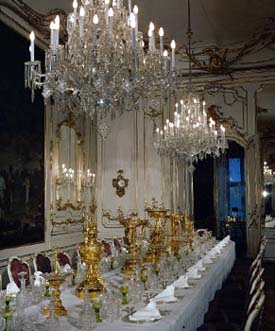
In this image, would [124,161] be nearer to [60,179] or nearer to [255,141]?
[60,179]

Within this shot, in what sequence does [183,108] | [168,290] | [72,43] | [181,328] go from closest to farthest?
[181,328], [168,290], [72,43], [183,108]

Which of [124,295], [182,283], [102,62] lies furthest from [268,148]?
[124,295]

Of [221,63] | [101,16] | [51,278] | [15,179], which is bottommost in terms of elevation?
[51,278]

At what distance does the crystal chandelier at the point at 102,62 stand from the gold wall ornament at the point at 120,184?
16.0 ft

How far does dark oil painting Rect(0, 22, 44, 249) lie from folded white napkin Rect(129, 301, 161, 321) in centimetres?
378

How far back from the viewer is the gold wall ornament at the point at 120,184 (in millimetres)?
9836

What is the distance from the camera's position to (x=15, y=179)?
678 cm

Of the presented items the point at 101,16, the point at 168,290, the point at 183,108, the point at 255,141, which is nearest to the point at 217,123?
the point at 255,141

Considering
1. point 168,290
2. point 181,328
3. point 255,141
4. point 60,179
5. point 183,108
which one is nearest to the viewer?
point 181,328

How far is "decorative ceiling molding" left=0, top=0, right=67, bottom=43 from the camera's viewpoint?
6.86 meters

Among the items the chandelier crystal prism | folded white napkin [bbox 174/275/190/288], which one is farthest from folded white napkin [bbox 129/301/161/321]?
the chandelier crystal prism

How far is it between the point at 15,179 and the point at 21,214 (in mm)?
533

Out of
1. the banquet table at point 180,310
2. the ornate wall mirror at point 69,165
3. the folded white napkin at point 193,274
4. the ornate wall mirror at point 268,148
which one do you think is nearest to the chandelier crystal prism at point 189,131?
the ornate wall mirror at point 69,165

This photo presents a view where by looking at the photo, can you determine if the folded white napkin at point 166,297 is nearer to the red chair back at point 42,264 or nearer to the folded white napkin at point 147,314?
the folded white napkin at point 147,314
